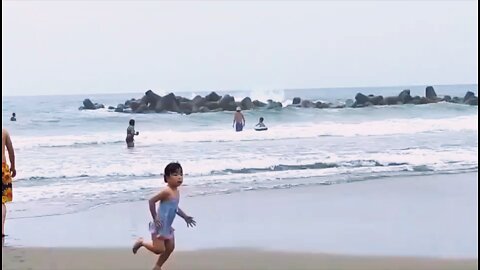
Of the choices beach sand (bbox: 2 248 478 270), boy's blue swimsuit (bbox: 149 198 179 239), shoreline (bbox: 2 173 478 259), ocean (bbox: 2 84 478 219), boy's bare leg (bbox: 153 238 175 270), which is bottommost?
ocean (bbox: 2 84 478 219)

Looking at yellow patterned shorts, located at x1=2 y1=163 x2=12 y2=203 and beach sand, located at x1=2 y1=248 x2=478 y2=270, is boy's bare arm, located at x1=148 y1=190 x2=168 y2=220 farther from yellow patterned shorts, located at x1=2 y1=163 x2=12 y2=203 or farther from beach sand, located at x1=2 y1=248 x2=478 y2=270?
yellow patterned shorts, located at x1=2 y1=163 x2=12 y2=203

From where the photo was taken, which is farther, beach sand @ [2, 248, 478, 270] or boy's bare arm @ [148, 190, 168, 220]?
beach sand @ [2, 248, 478, 270]

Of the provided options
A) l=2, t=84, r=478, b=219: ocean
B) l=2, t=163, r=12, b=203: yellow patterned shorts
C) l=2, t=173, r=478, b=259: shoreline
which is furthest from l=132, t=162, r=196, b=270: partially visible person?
l=2, t=84, r=478, b=219: ocean

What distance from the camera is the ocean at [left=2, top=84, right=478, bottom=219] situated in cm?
954

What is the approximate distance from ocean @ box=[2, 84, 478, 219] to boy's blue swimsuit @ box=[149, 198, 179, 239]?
3.08 meters

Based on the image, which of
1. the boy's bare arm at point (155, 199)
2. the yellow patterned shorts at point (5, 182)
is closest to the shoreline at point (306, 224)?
the yellow patterned shorts at point (5, 182)

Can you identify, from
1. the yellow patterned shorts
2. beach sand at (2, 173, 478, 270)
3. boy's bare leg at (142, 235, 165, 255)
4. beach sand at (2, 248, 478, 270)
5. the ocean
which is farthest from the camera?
the ocean

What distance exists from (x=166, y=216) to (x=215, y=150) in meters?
11.3

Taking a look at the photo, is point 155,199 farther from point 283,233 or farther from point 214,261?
point 283,233

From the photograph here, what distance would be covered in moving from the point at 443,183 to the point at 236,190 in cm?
266

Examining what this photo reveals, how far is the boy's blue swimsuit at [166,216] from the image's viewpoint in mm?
4676

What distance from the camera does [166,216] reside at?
4688 mm

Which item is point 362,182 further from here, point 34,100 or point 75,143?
point 34,100

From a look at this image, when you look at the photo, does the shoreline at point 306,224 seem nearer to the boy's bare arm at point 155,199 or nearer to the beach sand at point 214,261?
the beach sand at point 214,261
